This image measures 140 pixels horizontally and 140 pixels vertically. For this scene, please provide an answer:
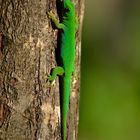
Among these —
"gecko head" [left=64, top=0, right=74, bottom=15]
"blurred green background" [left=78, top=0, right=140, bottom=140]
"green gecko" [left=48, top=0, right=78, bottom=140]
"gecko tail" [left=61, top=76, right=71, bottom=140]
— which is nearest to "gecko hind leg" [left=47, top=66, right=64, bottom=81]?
"green gecko" [left=48, top=0, right=78, bottom=140]

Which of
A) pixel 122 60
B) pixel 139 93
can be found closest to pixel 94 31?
pixel 122 60

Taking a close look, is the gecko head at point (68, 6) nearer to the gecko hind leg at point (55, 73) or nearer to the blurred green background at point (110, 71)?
the gecko hind leg at point (55, 73)

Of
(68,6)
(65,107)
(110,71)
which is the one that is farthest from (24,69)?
(110,71)

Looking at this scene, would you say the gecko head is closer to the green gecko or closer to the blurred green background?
the green gecko

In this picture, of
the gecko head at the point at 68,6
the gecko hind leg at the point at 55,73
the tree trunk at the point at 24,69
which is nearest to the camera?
the tree trunk at the point at 24,69

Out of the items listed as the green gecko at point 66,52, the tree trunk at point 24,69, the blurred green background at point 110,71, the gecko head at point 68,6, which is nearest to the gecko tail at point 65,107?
the green gecko at point 66,52

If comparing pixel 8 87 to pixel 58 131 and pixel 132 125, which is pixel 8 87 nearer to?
pixel 58 131
